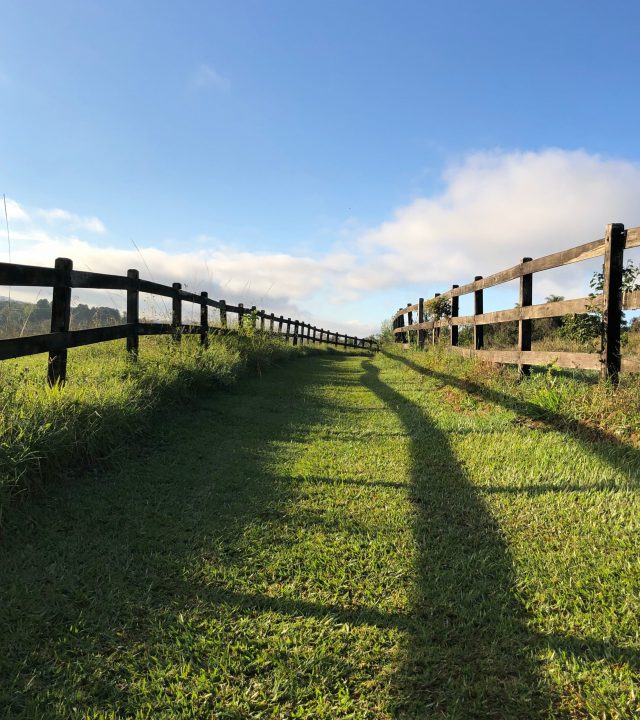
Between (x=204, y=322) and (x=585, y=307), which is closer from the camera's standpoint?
(x=585, y=307)

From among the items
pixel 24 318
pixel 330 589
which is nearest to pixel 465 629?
pixel 330 589

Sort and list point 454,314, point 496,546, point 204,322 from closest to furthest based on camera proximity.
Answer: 1. point 496,546
2. point 204,322
3. point 454,314

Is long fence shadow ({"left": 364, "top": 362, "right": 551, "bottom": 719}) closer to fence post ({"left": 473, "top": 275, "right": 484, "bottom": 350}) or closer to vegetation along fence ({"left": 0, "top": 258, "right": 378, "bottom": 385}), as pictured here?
vegetation along fence ({"left": 0, "top": 258, "right": 378, "bottom": 385})

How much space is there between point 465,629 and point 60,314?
401cm

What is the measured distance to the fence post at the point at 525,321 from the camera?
6.19m

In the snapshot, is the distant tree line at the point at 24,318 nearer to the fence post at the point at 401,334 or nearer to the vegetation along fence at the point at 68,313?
the vegetation along fence at the point at 68,313

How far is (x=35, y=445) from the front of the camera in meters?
3.11

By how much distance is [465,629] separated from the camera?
1.92 m

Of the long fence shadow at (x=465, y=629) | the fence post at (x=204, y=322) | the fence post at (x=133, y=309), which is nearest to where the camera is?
the long fence shadow at (x=465, y=629)

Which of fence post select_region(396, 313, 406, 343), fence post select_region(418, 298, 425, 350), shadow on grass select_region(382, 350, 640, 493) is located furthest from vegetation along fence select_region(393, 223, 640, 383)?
fence post select_region(396, 313, 406, 343)

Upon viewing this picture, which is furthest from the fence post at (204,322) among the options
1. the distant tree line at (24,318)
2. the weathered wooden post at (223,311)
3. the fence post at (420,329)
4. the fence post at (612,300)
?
the fence post at (420,329)

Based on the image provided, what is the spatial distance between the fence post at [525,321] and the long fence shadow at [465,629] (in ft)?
12.0

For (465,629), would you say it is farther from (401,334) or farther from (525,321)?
(401,334)

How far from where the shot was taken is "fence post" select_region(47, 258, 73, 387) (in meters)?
4.18
